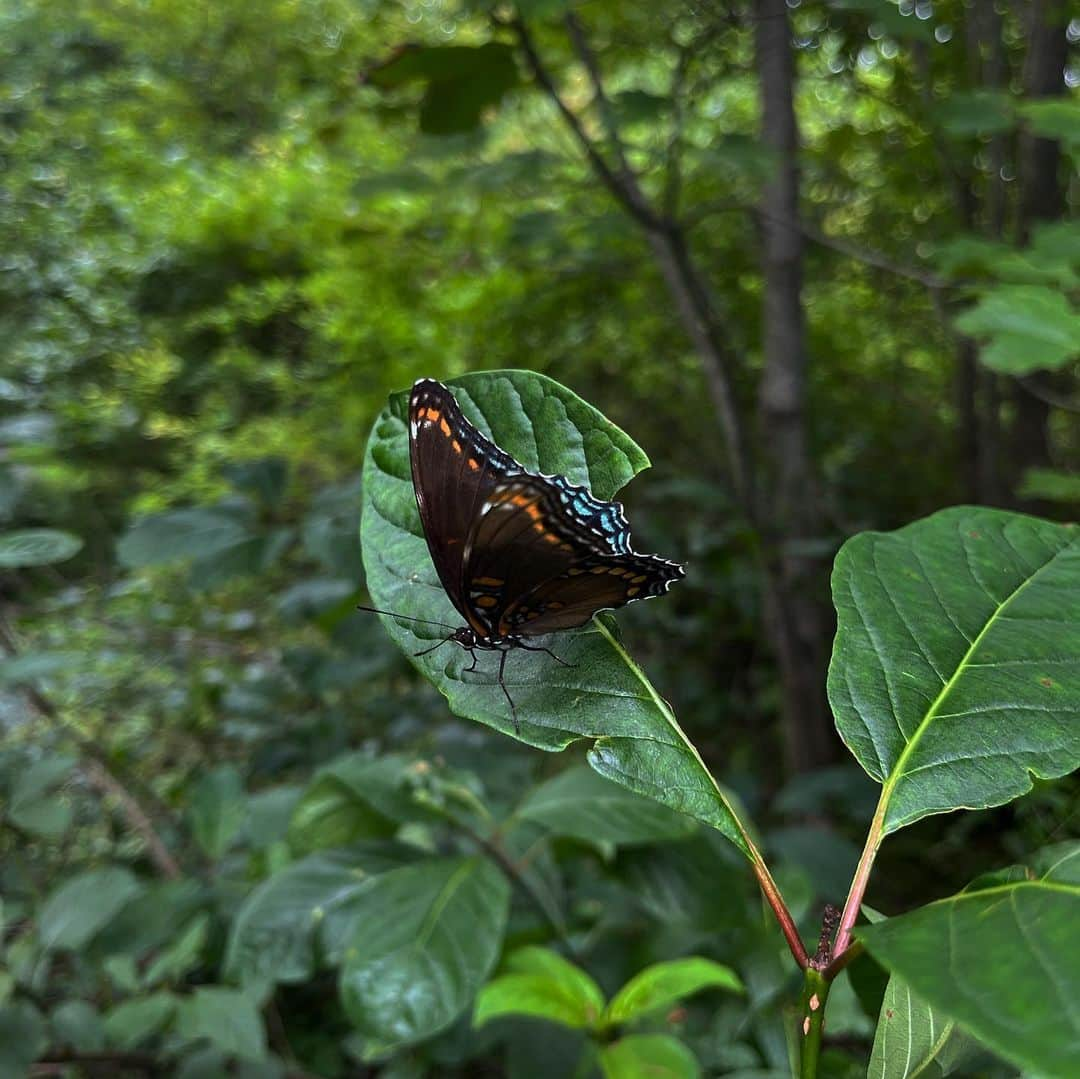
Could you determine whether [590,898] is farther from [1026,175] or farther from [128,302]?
[128,302]

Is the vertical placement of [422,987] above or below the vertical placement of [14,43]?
below

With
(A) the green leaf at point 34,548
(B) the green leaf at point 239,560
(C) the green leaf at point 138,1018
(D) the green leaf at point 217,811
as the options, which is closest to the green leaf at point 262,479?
(B) the green leaf at point 239,560

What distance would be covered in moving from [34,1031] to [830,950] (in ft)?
4.49

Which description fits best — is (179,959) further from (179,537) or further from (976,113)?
(976,113)

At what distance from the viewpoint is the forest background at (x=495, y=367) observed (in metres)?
1.53

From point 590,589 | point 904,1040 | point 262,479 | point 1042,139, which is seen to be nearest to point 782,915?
point 904,1040

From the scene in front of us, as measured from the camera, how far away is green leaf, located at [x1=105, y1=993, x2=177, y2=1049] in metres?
1.35

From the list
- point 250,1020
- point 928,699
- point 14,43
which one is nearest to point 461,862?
point 250,1020

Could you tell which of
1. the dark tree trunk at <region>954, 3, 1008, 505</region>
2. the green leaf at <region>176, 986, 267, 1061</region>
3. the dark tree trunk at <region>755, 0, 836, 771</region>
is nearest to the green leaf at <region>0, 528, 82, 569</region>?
the green leaf at <region>176, 986, 267, 1061</region>

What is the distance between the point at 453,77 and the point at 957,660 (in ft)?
4.88

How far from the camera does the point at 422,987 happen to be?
3.28ft

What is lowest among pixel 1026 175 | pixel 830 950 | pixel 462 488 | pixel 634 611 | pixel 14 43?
pixel 634 611

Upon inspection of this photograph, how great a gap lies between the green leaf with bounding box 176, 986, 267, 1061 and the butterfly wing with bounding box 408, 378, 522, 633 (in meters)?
0.99

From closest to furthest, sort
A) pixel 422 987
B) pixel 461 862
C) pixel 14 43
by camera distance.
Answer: pixel 422 987
pixel 461 862
pixel 14 43
